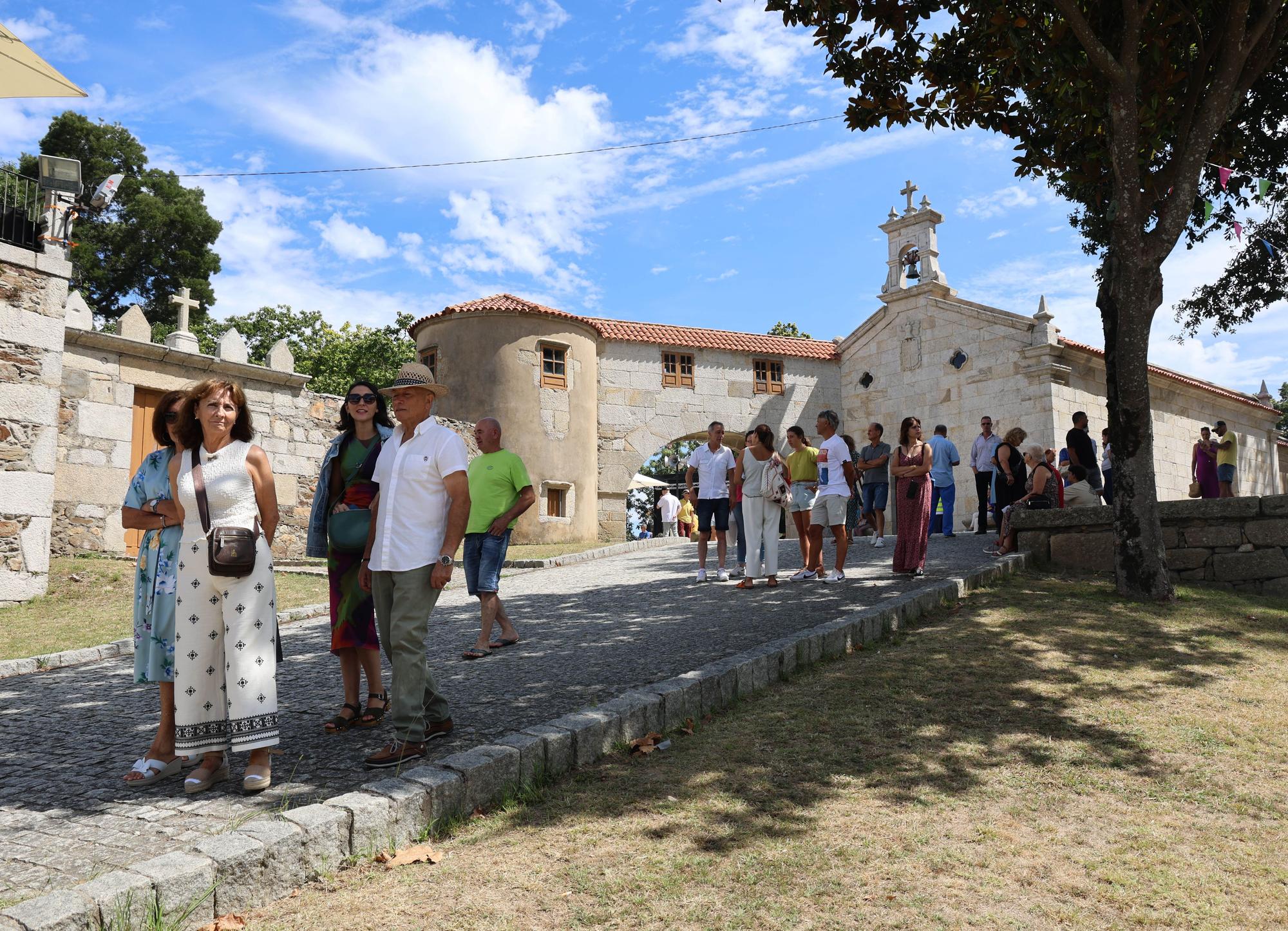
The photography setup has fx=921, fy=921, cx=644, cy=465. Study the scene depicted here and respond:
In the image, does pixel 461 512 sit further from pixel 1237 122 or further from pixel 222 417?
pixel 1237 122

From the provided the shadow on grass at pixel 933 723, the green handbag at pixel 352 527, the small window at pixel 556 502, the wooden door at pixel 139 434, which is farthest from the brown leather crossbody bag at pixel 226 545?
the small window at pixel 556 502

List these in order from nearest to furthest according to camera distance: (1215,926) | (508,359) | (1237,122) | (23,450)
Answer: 1. (1215,926)
2. (23,450)
3. (1237,122)
4. (508,359)

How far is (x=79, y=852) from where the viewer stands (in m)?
3.15

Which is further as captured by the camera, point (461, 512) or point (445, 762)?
point (461, 512)

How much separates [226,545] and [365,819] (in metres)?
1.29

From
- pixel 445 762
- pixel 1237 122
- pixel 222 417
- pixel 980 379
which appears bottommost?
pixel 445 762

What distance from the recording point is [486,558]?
6766 mm

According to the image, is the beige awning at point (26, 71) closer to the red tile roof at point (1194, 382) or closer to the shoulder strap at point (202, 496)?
the shoulder strap at point (202, 496)

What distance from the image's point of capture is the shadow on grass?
3.86m

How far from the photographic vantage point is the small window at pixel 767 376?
87.7 feet

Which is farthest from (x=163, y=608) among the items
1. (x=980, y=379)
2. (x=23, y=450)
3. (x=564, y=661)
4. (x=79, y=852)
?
(x=980, y=379)

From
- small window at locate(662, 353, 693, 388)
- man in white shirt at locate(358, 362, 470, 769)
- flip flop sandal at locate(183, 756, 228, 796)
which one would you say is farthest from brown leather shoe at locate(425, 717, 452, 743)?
small window at locate(662, 353, 693, 388)

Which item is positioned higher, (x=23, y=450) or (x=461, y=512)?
(x=23, y=450)

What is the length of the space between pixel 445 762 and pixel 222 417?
1.77 meters
